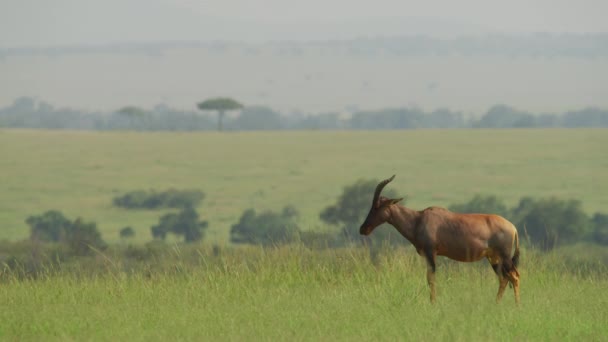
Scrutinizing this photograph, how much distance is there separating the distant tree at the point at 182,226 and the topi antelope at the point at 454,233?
79.4 meters

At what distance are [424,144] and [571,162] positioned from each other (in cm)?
2180

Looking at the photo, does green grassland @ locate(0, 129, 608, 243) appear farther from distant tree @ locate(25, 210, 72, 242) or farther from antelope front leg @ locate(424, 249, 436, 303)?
antelope front leg @ locate(424, 249, 436, 303)

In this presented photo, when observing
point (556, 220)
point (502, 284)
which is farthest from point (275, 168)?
point (502, 284)

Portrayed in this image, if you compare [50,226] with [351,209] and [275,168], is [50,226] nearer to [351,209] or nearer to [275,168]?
[351,209]

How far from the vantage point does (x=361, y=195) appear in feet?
305

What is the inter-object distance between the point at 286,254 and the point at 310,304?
151 inches

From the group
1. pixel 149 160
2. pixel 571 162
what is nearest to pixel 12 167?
pixel 149 160

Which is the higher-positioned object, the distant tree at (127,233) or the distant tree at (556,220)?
the distant tree at (556,220)

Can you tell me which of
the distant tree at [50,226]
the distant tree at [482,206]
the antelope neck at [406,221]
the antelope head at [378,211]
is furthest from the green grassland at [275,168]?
the antelope neck at [406,221]

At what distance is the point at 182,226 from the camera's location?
9556 cm

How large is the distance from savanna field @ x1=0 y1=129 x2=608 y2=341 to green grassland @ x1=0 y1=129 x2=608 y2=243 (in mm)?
265

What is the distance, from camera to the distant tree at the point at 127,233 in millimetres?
91406

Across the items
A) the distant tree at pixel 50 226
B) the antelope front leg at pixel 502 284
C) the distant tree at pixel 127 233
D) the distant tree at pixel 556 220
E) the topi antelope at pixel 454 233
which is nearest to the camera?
the topi antelope at pixel 454 233

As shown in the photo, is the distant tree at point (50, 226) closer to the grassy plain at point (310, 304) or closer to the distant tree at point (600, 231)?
the distant tree at point (600, 231)
